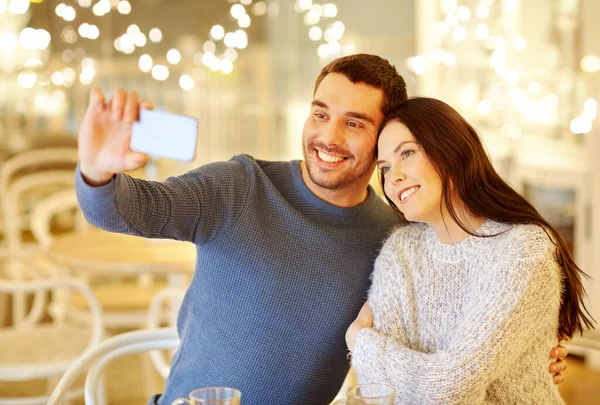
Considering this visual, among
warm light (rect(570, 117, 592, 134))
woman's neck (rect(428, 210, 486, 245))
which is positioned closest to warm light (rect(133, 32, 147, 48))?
warm light (rect(570, 117, 592, 134))

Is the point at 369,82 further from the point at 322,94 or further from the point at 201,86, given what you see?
the point at 201,86

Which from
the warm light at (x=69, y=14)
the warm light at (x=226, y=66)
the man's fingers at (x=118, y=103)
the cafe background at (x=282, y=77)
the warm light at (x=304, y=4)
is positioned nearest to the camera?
the man's fingers at (x=118, y=103)

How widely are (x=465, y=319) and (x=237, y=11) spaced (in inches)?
205

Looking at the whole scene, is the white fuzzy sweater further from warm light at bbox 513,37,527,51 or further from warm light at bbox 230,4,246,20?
warm light at bbox 230,4,246,20

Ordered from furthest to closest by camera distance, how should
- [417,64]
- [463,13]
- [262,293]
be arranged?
[417,64], [463,13], [262,293]

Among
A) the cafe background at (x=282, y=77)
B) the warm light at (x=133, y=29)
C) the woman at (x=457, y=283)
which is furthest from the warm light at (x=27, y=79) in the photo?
the woman at (x=457, y=283)

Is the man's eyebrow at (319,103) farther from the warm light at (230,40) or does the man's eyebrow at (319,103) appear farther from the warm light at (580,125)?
the warm light at (230,40)

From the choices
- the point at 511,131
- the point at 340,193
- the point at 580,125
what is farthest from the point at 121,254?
the point at 511,131

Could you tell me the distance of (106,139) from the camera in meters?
1.09

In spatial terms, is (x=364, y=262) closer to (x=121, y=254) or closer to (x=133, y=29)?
(x=121, y=254)

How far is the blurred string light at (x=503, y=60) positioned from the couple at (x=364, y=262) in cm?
222

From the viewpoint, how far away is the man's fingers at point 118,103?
105cm

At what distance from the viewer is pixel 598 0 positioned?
3.41 metres

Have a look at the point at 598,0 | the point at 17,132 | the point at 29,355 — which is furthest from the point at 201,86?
the point at 29,355
